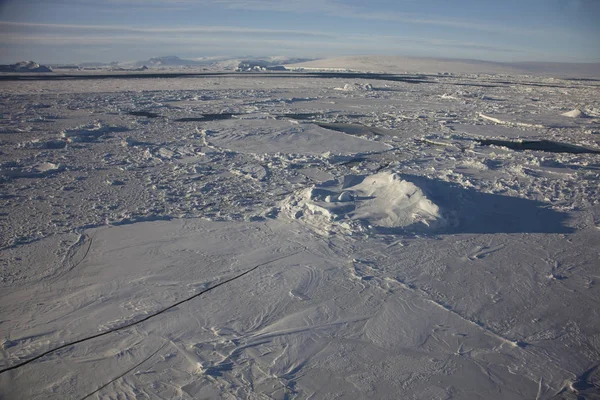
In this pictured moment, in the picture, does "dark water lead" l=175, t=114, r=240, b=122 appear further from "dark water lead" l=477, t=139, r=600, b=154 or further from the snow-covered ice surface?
"dark water lead" l=477, t=139, r=600, b=154

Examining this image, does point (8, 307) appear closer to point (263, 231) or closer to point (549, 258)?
point (263, 231)

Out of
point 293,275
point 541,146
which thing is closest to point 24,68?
point 541,146

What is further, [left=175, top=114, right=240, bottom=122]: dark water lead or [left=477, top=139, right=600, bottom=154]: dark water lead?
[left=175, top=114, right=240, bottom=122]: dark water lead

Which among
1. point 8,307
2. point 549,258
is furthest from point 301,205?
point 8,307

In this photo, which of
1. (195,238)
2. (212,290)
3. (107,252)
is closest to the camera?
(212,290)

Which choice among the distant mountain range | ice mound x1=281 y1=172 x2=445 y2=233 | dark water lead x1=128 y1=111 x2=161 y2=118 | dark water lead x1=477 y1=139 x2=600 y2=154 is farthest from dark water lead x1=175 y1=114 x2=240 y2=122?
the distant mountain range
